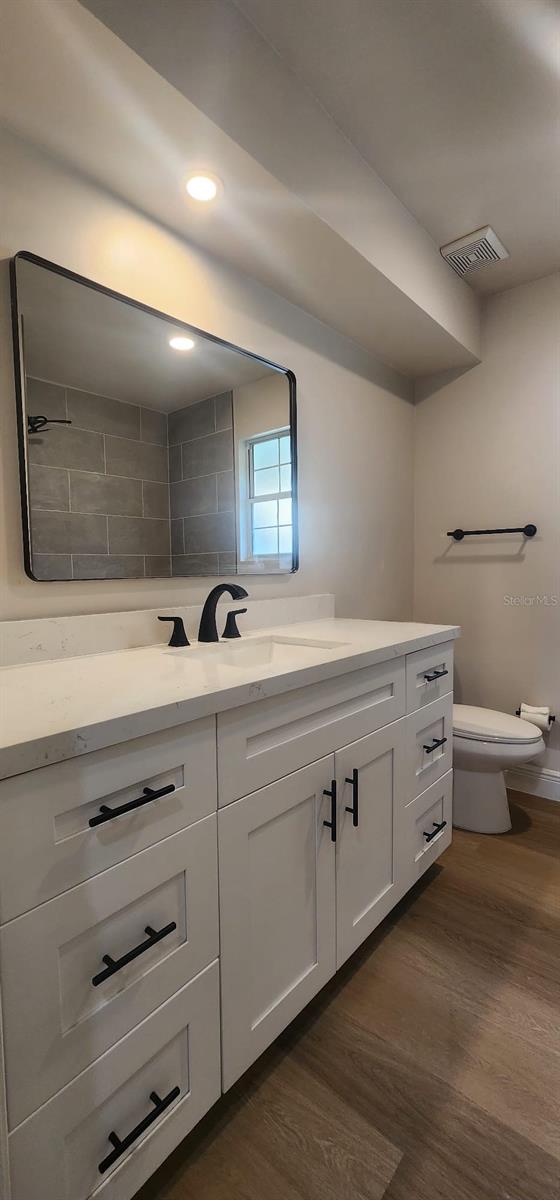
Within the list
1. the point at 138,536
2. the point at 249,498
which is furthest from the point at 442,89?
the point at 138,536

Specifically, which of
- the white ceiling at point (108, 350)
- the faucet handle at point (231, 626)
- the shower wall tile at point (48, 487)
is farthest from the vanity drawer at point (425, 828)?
the white ceiling at point (108, 350)

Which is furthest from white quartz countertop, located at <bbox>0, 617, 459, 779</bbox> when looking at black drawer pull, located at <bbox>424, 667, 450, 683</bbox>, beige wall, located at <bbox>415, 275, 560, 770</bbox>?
beige wall, located at <bbox>415, 275, 560, 770</bbox>

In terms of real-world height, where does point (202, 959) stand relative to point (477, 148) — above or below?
below

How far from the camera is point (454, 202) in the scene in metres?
1.67

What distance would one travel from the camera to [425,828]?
1560mm

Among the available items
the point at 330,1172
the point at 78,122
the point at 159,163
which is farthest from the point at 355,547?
the point at 330,1172

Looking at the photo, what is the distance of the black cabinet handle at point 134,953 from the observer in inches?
26.2

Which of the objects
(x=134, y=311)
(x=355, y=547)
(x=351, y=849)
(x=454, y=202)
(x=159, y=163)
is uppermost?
(x=454, y=202)

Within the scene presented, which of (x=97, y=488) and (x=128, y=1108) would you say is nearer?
(x=128, y=1108)

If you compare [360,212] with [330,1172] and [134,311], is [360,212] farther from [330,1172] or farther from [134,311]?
[330,1172]

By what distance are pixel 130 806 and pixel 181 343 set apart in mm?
1298

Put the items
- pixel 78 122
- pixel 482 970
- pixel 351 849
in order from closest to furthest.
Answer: pixel 78 122, pixel 351 849, pixel 482 970

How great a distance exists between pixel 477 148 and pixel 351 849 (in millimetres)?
2029

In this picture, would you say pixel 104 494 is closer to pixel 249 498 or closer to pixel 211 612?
pixel 211 612
